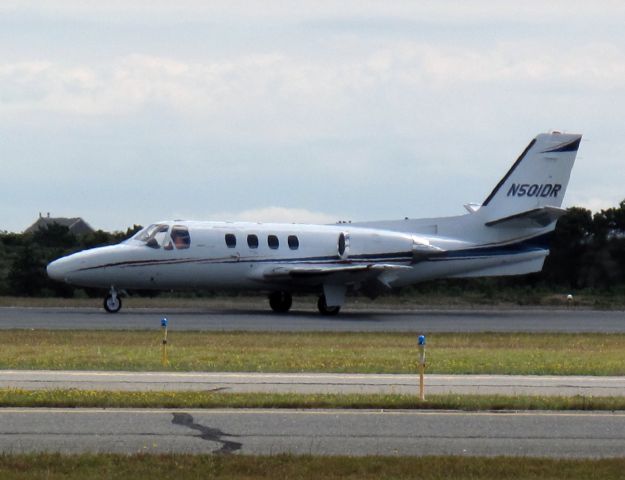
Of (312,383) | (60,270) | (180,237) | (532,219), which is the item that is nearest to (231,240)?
(180,237)

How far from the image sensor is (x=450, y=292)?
5650cm

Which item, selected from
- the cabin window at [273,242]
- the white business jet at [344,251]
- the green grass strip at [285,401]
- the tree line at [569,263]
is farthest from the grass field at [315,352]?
the tree line at [569,263]

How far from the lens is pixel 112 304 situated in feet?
128

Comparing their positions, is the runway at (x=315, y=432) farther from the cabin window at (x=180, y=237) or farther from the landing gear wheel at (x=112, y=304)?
the cabin window at (x=180, y=237)

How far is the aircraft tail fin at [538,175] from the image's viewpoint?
42.9m

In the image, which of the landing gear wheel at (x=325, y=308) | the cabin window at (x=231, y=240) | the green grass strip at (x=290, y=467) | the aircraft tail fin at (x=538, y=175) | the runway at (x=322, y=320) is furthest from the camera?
the aircraft tail fin at (x=538, y=175)

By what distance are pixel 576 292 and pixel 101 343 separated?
28.3 metres

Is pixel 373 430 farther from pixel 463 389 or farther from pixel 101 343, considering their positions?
pixel 101 343

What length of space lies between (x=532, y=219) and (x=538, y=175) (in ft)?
5.63

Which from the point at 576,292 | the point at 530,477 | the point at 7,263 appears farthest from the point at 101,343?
the point at 7,263

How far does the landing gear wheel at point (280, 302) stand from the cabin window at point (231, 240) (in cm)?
294

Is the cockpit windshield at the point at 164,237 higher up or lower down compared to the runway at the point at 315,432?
higher up

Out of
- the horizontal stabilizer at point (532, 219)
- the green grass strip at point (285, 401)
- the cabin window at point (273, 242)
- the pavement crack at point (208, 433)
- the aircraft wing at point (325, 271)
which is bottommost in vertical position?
the pavement crack at point (208, 433)

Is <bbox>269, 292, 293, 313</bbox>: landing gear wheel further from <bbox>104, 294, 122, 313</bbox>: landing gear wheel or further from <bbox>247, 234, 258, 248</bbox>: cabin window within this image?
<bbox>104, 294, 122, 313</bbox>: landing gear wheel
